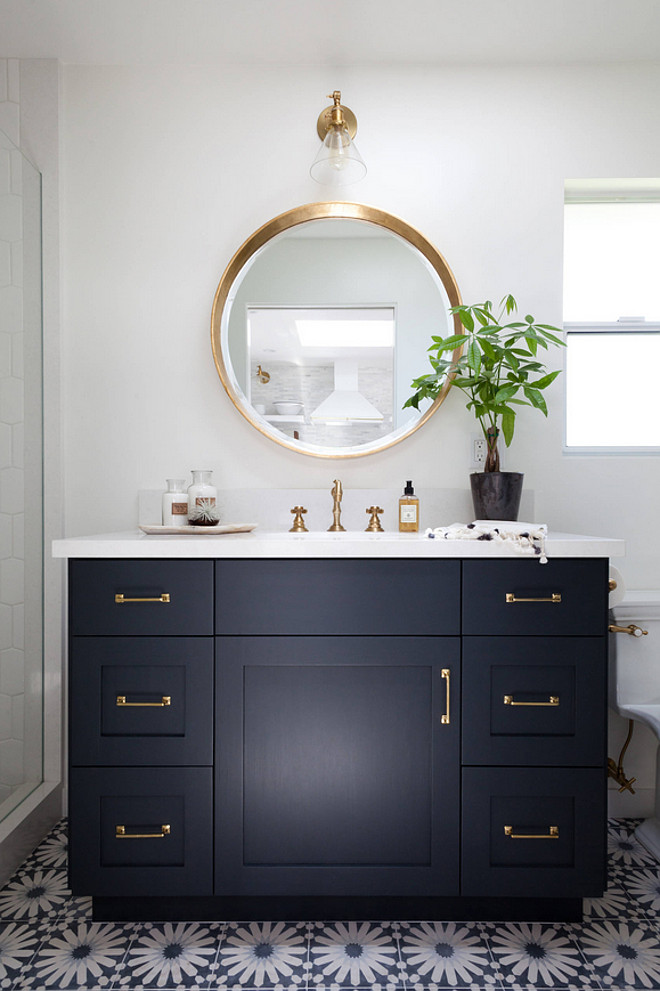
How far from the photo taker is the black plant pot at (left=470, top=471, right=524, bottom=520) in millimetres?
1893

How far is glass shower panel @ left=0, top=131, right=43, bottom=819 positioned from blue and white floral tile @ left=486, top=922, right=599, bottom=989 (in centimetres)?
140

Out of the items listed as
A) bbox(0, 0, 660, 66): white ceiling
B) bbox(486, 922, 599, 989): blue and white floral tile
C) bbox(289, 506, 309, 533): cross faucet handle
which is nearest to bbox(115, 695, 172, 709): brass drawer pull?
bbox(289, 506, 309, 533): cross faucet handle

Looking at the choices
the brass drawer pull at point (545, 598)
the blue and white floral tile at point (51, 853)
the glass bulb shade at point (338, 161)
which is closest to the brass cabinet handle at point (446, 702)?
the brass drawer pull at point (545, 598)

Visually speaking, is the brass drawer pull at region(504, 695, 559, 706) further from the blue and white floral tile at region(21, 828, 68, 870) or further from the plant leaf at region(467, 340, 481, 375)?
the blue and white floral tile at region(21, 828, 68, 870)

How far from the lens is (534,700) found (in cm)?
151

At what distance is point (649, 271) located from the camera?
A: 2201mm

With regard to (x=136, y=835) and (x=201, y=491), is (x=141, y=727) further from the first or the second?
(x=201, y=491)

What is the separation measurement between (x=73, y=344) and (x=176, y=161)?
691 millimetres

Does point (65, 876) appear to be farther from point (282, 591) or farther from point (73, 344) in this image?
point (73, 344)

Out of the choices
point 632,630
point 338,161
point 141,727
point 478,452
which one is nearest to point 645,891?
point 632,630

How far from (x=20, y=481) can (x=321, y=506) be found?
0.93m

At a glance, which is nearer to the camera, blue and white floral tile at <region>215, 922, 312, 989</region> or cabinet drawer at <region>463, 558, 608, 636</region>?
blue and white floral tile at <region>215, 922, 312, 989</region>

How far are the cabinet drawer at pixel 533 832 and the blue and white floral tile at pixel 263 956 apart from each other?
0.42 meters

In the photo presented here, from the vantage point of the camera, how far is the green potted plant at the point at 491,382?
6.07ft
